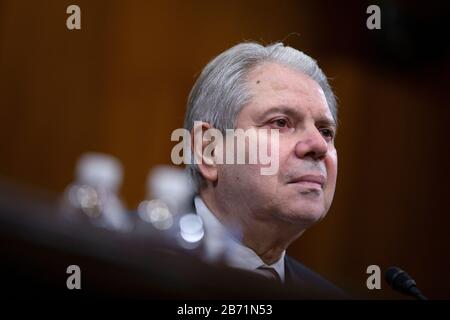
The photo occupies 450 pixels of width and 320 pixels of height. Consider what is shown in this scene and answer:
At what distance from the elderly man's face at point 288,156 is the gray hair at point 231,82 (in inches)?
0.8

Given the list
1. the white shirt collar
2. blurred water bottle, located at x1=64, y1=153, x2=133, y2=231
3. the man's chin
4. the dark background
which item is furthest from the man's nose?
the dark background

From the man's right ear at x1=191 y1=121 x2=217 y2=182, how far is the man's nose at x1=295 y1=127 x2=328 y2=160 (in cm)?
19

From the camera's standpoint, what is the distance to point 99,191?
1.91 meters

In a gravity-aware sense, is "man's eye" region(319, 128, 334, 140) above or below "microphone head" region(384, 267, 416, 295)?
above

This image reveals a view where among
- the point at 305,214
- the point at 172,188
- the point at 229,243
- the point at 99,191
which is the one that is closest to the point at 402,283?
the point at 305,214

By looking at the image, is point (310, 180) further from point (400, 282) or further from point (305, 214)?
point (400, 282)

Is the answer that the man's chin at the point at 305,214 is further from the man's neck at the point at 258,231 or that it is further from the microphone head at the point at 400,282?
the microphone head at the point at 400,282

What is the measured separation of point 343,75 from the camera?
2.13 metres

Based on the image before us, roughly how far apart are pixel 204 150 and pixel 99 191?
1.77 feet

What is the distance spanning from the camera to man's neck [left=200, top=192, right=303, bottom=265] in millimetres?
1430

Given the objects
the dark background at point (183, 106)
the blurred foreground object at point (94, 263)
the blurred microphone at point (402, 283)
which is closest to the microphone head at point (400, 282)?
the blurred microphone at point (402, 283)

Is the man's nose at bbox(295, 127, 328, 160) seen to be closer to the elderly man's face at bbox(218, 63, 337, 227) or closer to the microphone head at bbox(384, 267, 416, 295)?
the elderly man's face at bbox(218, 63, 337, 227)
